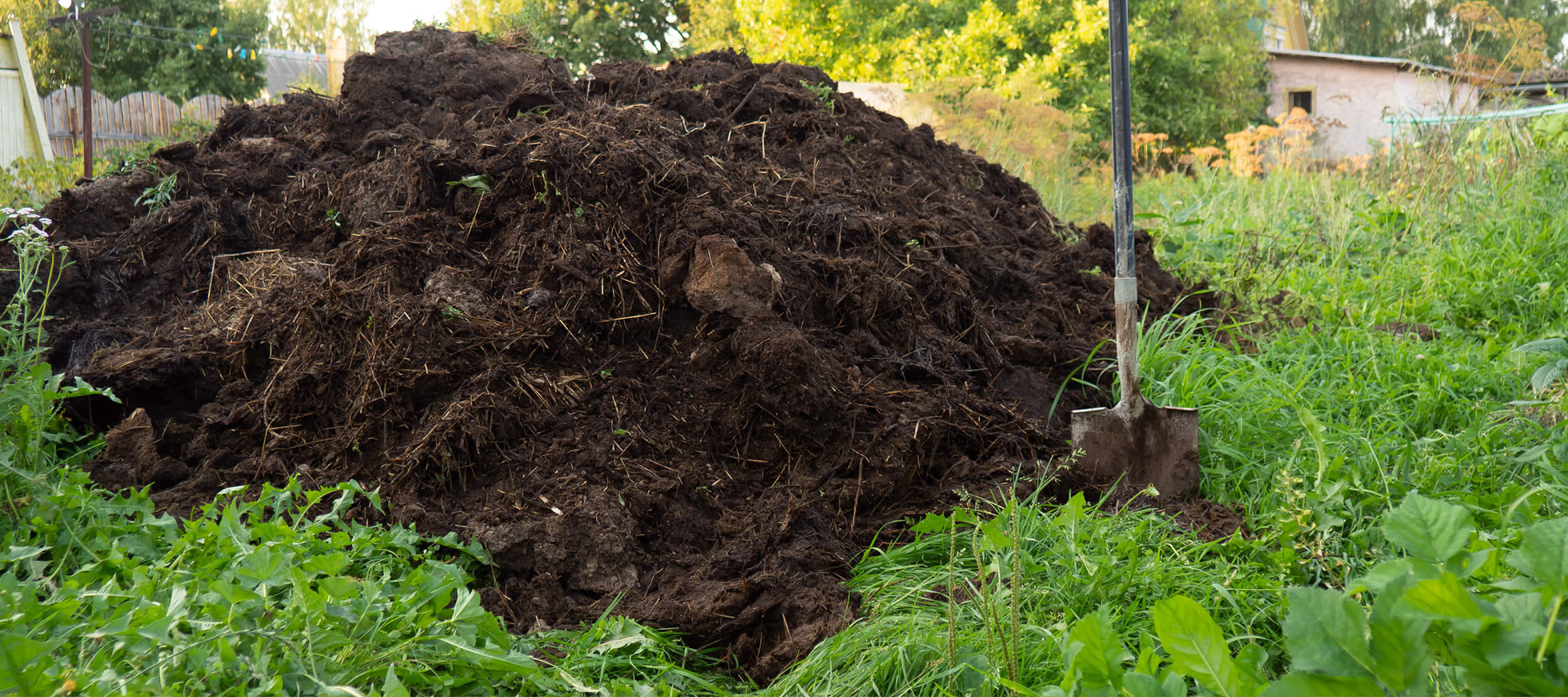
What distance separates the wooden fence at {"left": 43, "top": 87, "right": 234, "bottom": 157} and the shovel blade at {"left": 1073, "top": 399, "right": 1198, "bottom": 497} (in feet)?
41.5

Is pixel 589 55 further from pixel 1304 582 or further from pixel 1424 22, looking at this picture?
pixel 1424 22

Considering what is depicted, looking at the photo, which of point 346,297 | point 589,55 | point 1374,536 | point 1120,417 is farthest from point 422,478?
point 589,55

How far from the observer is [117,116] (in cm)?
1325

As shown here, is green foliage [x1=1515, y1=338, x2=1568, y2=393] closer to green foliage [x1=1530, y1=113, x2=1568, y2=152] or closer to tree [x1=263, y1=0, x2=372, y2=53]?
green foliage [x1=1530, y1=113, x2=1568, y2=152]

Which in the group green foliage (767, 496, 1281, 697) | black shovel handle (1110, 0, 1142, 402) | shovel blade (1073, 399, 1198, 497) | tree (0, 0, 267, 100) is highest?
tree (0, 0, 267, 100)

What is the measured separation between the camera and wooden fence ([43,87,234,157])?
12.1 meters

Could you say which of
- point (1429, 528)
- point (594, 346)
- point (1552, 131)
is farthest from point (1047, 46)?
point (1429, 528)

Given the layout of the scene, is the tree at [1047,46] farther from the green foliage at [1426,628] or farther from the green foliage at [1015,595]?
the green foliage at [1426,628]

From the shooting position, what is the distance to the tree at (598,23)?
751 inches

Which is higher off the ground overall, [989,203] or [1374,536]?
[989,203]

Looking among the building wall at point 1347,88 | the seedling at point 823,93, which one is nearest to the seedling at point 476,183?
the seedling at point 823,93

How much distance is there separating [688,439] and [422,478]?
789 mm

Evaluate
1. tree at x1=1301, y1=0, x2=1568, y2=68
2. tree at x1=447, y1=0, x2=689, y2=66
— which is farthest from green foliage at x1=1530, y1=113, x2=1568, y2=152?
tree at x1=1301, y1=0, x2=1568, y2=68

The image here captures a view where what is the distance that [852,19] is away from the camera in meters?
15.5
